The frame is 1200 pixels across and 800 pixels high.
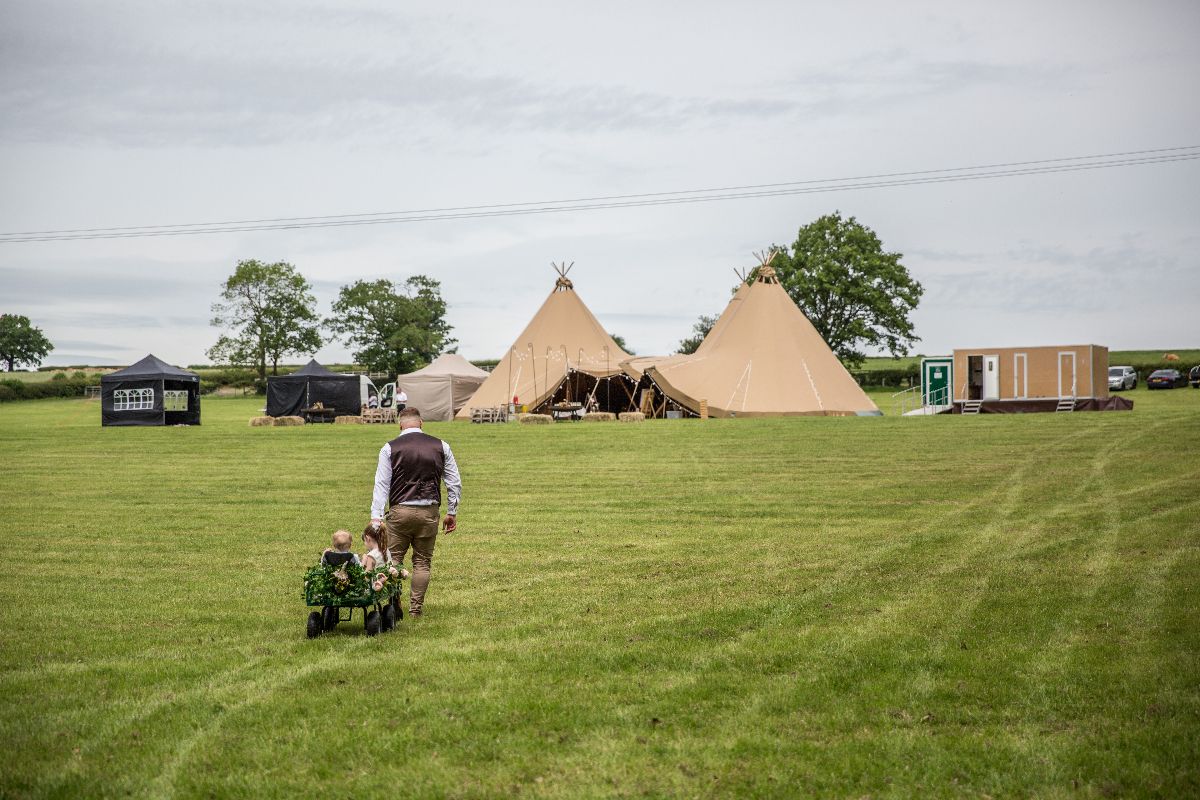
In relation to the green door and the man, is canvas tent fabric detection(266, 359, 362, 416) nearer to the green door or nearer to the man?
the green door

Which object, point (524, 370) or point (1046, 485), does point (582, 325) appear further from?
point (1046, 485)

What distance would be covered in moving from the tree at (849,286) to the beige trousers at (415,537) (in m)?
56.3

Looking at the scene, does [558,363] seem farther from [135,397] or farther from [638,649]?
[638,649]

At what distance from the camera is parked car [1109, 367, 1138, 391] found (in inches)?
2240

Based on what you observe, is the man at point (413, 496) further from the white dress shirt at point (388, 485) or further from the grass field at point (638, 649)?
the grass field at point (638, 649)

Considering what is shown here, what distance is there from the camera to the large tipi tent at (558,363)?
43.4 metres

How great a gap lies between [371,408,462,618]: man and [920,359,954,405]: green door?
34001mm

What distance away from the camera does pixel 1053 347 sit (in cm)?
3791

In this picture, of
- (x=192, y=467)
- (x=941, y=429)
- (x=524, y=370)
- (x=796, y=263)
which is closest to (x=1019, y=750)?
(x=192, y=467)

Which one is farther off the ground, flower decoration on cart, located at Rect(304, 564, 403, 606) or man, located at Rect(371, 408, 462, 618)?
man, located at Rect(371, 408, 462, 618)

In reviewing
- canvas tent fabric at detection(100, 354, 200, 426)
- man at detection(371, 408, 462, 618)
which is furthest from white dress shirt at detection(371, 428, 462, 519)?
canvas tent fabric at detection(100, 354, 200, 426)

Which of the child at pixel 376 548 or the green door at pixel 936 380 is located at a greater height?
the green door at pixel 936 380

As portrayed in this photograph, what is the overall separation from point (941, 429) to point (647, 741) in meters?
25.2

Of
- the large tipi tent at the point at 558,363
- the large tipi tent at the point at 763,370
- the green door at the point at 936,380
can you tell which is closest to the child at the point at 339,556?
the large tipi tent at the point at 763,370
